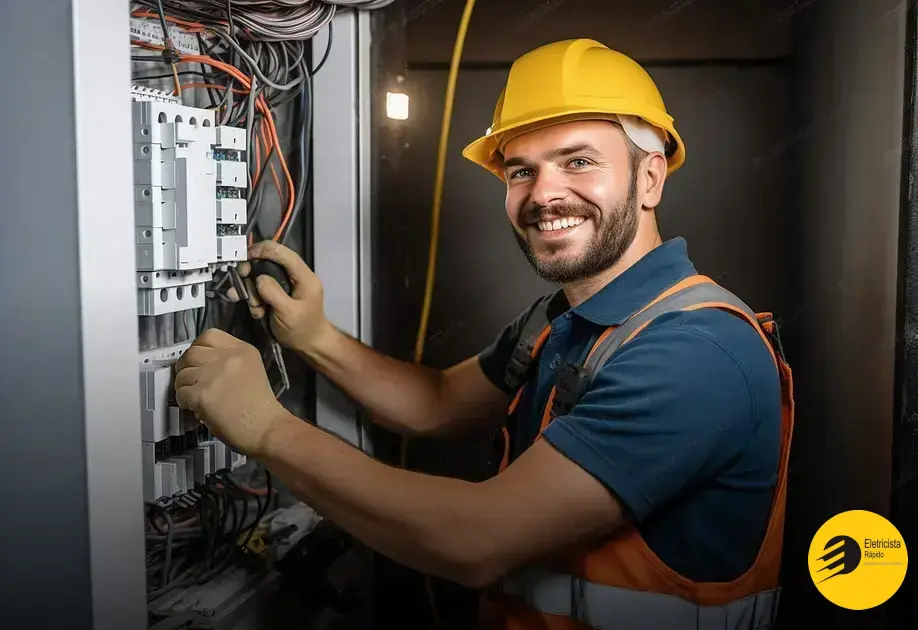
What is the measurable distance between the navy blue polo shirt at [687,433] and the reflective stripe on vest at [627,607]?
1.7 inches

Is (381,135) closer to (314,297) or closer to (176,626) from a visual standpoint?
(314,297)

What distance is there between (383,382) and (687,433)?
2.01 ft

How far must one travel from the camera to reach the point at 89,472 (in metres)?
0.78

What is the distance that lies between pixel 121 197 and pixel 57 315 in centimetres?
13

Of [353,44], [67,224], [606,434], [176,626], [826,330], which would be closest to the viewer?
[67,224]

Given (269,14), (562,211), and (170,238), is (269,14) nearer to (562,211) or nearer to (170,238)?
(170,238)

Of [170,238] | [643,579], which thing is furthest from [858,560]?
[170,238]

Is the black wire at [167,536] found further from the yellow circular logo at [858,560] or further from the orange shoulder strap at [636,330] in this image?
the yellow circular logo at [858,560]

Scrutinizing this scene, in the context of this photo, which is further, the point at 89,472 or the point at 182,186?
the point at 182,186

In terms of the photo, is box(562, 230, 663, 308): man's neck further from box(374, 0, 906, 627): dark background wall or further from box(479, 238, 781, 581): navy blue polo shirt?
box(374, 0, 906, 627): dark background wall

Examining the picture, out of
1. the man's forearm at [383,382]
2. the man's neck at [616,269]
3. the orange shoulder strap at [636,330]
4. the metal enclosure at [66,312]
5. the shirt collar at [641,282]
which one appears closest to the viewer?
the metal enclosure at [66,312]

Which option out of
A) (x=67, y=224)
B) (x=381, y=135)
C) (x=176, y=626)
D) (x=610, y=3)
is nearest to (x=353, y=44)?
(x=381, y=135)

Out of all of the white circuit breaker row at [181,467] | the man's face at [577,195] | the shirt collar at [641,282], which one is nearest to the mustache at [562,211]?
the man's face at [577,195]

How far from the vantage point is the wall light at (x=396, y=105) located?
1402mm
